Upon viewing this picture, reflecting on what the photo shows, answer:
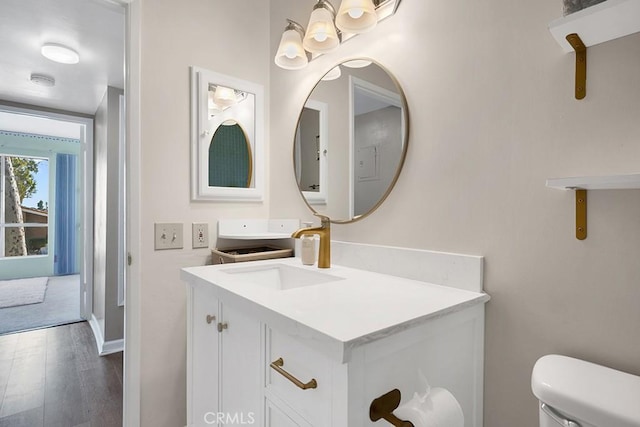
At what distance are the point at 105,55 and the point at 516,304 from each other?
9.59ft

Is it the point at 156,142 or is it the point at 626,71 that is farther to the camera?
the point at 156,142

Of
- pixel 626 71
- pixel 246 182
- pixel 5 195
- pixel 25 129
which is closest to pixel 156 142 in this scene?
pixel 246 182

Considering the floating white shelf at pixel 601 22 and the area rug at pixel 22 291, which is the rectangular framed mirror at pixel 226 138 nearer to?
the floating white shelf at pixel 601 22

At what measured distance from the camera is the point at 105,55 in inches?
92.0

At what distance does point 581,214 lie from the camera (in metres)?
0.78

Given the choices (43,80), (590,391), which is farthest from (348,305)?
(43,80)

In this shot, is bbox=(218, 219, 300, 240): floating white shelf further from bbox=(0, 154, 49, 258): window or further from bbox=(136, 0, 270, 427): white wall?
bbox=(0, 154, 49, 258): window

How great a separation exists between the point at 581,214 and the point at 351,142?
2.80ft

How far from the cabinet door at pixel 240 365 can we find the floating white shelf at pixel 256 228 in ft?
1.97

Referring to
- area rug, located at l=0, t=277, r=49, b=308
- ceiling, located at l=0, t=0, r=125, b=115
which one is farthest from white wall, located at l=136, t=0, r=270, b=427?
area rug, located at l=0, t=277, r=49, b=308

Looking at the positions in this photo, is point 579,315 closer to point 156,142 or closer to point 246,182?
point 246,182

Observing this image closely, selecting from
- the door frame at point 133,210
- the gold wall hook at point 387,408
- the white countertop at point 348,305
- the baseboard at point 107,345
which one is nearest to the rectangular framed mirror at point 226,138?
the door frame at point 133,210

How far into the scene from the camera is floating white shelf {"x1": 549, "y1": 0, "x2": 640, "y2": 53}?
0.62 metres

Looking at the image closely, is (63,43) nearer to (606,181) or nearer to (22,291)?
(606,181)
